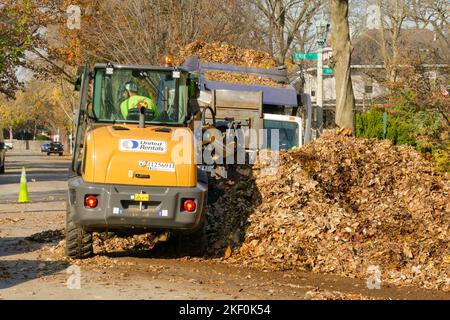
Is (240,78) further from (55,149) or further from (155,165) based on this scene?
(55,149)

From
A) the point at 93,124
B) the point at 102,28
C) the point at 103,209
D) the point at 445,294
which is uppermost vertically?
the point at 102,28

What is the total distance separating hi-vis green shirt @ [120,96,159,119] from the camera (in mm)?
13078

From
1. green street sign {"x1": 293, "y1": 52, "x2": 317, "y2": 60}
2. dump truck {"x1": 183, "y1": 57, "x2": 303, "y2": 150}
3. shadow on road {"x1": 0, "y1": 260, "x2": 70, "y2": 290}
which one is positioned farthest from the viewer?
green street sign {"x1": 293, "y1": 52, "x2": 317, "y2": 60}

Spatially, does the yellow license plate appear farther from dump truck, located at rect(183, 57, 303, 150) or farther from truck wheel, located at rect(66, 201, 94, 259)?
dump truck, located at rect(183, 57, 303, 150)

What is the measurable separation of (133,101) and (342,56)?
11.4 metres

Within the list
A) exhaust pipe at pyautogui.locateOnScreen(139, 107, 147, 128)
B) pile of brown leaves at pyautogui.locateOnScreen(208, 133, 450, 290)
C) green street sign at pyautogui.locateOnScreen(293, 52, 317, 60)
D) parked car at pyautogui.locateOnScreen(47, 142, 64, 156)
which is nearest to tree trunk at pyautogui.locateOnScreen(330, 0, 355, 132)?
green street sign at pyautogui.locateOnScreen(293, 52, 317, 60)

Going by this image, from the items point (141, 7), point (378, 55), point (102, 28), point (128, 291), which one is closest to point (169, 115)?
point (128, 291)

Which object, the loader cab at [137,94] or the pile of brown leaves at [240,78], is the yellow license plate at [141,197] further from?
the pile of brown leaves at [240,78]

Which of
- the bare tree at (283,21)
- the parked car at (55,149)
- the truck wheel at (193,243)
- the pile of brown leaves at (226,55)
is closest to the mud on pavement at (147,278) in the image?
the truck wheel at (193,243)

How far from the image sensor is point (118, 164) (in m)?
12.0

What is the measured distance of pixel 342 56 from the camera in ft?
77.3
